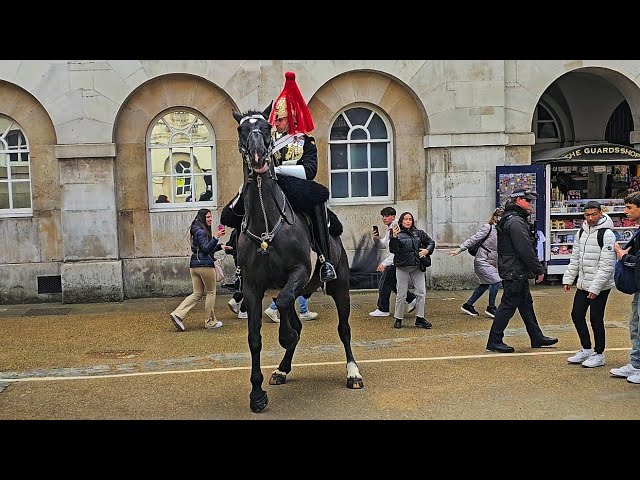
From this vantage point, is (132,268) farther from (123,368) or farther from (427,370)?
(427,370)

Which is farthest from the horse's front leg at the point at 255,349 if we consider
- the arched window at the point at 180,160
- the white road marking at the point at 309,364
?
the arched window at the point at 180,160

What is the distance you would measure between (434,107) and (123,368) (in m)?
8.34

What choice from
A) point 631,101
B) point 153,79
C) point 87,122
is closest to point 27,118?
point 87,122

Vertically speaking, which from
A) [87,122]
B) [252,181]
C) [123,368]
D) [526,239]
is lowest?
[123,368]

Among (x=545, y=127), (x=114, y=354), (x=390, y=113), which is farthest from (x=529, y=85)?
(x=114, y=354)

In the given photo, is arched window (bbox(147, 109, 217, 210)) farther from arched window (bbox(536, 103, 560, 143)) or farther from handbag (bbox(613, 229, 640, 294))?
handbag (bbox(613, 229, 640, 294))

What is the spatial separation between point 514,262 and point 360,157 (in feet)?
20.6

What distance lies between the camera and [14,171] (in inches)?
565

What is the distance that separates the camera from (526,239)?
921cm

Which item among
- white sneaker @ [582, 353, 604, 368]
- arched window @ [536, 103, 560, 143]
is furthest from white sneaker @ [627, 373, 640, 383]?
arched window @ [536, 103, 560, 143]

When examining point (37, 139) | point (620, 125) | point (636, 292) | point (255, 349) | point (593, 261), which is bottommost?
point (255, 349)

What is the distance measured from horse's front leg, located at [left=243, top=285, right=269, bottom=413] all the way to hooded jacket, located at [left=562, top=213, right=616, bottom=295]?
371 cm

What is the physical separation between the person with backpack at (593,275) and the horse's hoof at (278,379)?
3.27 m

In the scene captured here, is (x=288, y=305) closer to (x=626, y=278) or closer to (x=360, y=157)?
(x=626, y=278)
